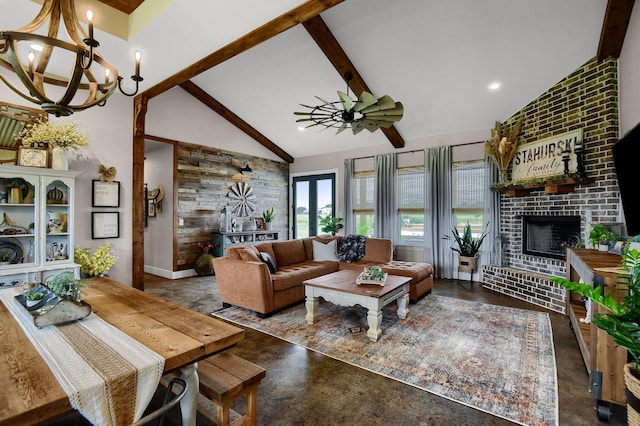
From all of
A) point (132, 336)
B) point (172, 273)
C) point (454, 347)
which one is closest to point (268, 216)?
point (172, 273)

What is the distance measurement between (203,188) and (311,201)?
2648 mm

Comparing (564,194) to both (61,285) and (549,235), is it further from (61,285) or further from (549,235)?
(61,285)

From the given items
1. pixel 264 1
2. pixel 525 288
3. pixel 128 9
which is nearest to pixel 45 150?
pixel 128 9

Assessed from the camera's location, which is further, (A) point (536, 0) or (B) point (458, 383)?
(A) point (536, 0)

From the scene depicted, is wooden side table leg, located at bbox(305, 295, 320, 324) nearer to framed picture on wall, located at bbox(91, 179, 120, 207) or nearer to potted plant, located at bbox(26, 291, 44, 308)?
potted plant, located at bbox(26, 291, 44, 308)

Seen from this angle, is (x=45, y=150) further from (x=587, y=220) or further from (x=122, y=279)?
(x=587, y=220)

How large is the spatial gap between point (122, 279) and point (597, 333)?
5126mm

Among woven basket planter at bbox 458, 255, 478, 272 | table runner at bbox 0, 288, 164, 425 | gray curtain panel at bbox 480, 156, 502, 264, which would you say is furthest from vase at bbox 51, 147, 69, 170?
gray curtain panel at bbox 480, 156, 502, 264

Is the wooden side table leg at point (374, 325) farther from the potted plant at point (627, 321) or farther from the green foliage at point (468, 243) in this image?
the green foliage at point (468, 243)

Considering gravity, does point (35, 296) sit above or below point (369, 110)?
below

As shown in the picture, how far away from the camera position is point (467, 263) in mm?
5391

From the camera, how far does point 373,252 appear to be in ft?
17.1

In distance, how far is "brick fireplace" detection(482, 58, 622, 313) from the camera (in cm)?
364

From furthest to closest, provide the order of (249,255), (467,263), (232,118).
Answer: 1. (232,118)
2. (467,263)
3. (249,255)
